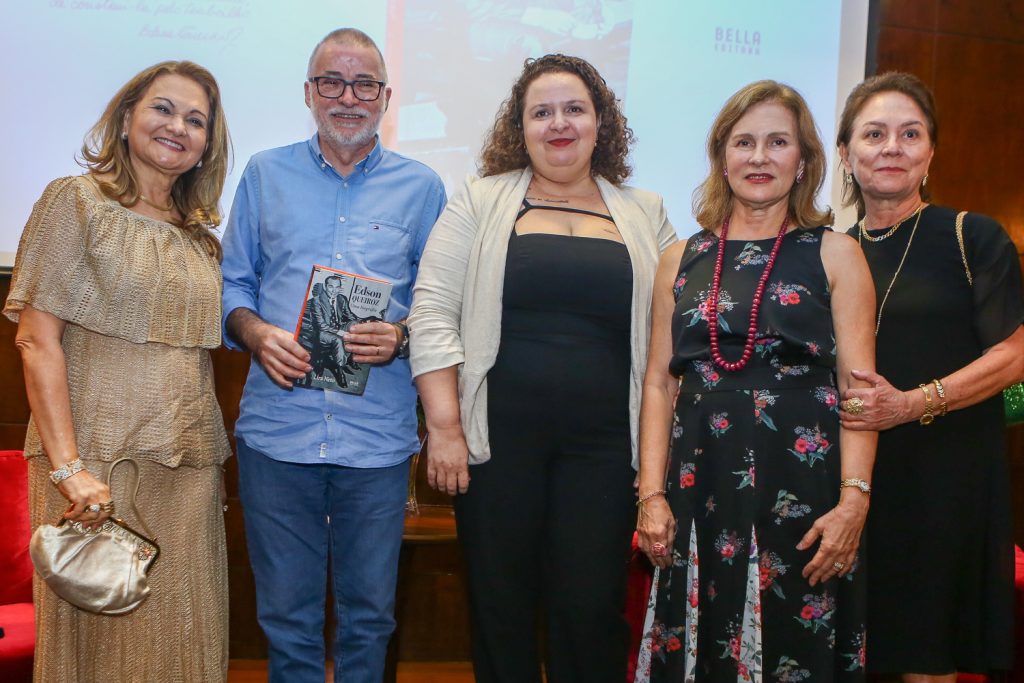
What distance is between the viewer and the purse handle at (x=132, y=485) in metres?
1.90

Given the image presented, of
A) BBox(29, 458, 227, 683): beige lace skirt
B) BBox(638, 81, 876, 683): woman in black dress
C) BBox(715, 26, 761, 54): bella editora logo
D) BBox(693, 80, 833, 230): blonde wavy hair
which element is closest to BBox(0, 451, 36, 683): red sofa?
BBox(29, 458, 227, 683): beige lace skirt

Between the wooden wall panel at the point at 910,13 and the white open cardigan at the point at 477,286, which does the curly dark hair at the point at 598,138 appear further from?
the wooden wall panel at the point at 910,13

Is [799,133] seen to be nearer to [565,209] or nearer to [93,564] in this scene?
[565,209]

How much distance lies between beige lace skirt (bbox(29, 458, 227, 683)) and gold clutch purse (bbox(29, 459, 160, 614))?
0.11 m

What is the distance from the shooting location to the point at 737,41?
3.58m

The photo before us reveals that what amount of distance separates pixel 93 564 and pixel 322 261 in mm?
818

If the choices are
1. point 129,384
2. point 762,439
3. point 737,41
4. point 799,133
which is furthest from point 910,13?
point 129,384

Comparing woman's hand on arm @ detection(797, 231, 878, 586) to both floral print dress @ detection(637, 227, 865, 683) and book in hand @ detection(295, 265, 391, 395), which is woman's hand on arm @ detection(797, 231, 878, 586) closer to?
floral print dress @ detection(637, 227, 865, 683)

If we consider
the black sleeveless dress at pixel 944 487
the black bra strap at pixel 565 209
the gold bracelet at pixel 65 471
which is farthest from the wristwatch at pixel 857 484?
the gold bracelet at pixel 65 471

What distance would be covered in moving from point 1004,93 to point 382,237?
312 centimetres

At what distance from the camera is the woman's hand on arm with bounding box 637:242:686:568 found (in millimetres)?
1907

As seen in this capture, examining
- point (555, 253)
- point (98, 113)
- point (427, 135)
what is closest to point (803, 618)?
point (555, 253)

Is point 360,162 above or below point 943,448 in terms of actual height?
above

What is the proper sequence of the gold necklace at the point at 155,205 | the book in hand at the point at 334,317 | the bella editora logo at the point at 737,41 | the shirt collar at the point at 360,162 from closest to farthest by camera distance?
the book in hand at the point at 334,317 → the gold necklace at the point at 155,205 → the shirt collar at the point at 360,162 → the bella editora logo at the point at 737,41
